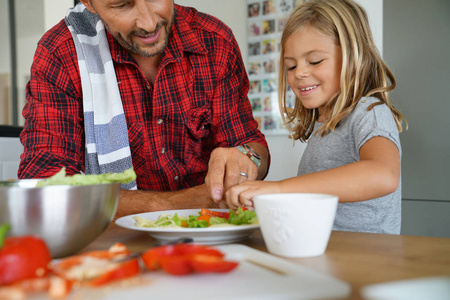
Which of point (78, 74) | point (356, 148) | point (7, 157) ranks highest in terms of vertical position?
point (78, 74)

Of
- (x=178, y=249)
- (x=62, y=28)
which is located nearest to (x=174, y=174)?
(x=62, y=28)

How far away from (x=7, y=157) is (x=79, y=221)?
213cm

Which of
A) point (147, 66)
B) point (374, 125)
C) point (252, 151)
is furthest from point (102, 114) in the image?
point (374, 125)

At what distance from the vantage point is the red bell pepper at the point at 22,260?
1.77ft

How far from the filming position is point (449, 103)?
8.20 feet

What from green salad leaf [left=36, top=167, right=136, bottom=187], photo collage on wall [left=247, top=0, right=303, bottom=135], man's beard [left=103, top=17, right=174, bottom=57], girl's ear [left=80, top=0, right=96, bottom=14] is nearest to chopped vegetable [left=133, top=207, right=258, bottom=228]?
green salad leaf [left=36, top=167, right=136, bottom=187]

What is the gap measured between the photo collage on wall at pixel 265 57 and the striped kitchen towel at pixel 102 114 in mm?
2019

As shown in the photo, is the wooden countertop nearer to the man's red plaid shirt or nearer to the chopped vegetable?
the chopped vegetable

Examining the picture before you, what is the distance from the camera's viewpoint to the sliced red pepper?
0.54 m

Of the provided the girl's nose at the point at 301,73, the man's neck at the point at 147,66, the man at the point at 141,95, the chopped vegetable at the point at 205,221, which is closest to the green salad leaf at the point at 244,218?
the chopped vegetable at the point at 205,221

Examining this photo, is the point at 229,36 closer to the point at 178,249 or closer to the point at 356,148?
the point at 356,148

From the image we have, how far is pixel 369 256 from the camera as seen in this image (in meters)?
0.73

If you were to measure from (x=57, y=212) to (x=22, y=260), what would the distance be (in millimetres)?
155

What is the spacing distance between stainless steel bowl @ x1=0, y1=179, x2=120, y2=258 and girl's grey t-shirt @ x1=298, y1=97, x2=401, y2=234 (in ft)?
2.61
